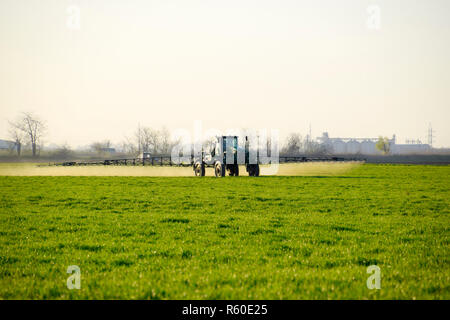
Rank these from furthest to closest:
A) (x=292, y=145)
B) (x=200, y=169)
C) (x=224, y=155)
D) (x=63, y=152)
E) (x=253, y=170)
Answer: (x=292, y=145)
(x=63, y=152)
(x=200, y=169)
(x=253, y=170)
(x=224, y=155)

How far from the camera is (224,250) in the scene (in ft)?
25.0

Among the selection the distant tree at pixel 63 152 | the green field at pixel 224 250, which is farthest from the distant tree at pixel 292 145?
the green field at pixel 224 250

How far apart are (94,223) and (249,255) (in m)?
5.75

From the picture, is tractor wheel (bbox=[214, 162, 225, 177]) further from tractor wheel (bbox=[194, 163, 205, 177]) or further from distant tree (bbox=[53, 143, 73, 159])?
distant tree (bbox=[53, 143, 73, 159])

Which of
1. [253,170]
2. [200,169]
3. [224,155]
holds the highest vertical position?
[224,155]

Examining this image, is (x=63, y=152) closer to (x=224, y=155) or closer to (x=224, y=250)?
(x=224, y=155)

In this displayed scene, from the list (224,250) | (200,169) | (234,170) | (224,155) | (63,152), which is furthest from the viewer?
(63,152)

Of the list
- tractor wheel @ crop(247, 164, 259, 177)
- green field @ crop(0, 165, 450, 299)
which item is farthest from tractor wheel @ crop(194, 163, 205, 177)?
green field @ crop(0, 165, 450, 299)

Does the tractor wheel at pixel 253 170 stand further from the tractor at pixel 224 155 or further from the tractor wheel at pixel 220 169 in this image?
the tractor wheel at pixel 220 169

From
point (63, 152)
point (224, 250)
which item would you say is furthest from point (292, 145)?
point (224, 250)

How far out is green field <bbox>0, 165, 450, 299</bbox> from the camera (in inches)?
215
